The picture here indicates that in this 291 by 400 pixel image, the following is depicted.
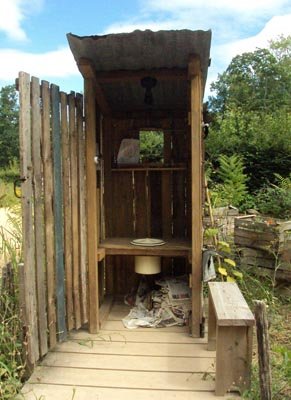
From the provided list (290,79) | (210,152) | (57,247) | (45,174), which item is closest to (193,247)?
(57,247)

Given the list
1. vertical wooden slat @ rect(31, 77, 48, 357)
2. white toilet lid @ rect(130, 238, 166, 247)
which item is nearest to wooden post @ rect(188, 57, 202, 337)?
white toilet lid @ rect(130, 238, 166, 247)

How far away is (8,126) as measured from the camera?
2822cm

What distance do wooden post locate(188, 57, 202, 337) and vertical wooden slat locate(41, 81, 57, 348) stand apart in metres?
1.14

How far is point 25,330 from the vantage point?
8.55ft

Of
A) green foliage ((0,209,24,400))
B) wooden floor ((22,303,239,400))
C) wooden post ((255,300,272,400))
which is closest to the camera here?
wooden post ((255,300,272,400))

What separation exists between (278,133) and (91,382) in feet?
26.1

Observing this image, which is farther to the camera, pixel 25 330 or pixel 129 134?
pixel 129 134

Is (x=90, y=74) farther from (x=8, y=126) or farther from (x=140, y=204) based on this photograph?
(x=8, y=126)

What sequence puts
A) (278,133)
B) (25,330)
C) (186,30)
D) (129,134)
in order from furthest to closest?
(278,133) → (129,134) → (186,30) → (25,330)

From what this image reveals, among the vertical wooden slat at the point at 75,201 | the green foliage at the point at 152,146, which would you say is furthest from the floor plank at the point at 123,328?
the green foliage at the point at 152,146

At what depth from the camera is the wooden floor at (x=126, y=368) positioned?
2.50 metres

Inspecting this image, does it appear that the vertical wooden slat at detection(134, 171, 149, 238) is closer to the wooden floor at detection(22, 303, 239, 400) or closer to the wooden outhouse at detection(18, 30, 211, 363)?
the wooden outhouse at detection(18, 30, 211, 363)

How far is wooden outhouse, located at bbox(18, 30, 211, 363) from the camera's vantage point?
271 centimetres

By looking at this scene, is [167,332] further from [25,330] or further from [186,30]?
[186,30]
